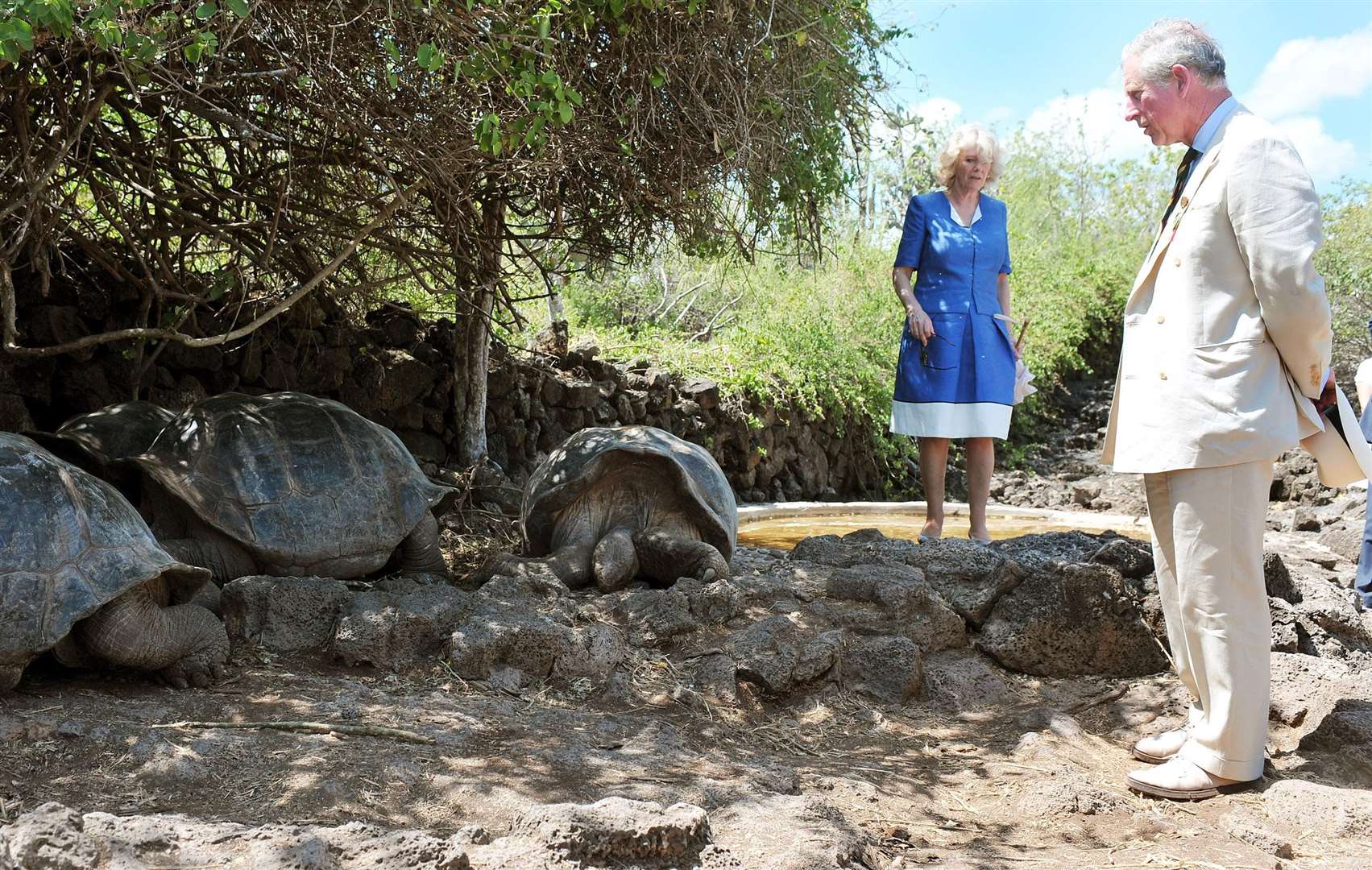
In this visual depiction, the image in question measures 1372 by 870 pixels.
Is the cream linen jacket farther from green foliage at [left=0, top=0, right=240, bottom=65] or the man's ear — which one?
green foliage at [left=0, top=0, right=240, bottom=65]

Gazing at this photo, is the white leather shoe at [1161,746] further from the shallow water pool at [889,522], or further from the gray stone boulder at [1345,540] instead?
the gray stone boulder at [1345,540]

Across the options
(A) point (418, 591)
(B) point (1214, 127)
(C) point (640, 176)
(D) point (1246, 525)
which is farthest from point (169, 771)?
(C) point (640, 176)

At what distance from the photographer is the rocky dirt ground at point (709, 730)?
2.08 m

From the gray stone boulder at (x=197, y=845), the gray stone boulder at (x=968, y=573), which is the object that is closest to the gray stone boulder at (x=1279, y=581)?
the gray stone boulder at (x=968, y=573)

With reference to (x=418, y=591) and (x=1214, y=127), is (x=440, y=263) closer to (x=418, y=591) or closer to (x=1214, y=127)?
(x=418, y=591)

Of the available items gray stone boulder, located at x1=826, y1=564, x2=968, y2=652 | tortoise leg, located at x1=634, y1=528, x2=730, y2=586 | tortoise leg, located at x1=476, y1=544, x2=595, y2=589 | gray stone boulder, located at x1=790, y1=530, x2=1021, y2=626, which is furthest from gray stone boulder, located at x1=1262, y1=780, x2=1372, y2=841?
tortoise leg, located at x1=476, y1=544, x2=595, y2=589

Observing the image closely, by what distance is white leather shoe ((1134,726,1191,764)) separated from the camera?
3.06m

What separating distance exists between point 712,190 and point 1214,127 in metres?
Answer: 2.86

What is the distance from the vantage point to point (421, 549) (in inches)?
188

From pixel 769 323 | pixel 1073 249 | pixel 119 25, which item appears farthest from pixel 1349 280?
pixel 119 25

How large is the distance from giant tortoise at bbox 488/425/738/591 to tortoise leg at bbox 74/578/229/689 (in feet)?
4.39

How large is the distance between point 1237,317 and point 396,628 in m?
2.57

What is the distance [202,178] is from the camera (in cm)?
543

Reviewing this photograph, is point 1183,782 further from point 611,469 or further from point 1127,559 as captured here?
point 611,469
